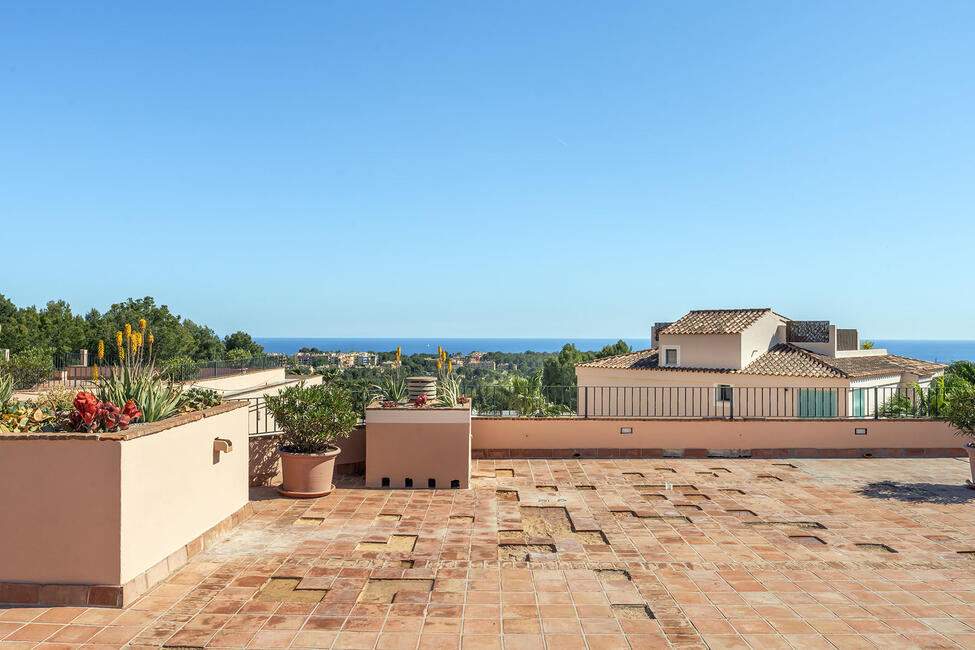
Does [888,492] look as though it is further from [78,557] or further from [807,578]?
[78,557]

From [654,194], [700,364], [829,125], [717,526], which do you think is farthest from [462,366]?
[700,364]

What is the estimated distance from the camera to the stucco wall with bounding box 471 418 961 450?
8.91 m

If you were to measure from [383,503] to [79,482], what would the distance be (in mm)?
3216

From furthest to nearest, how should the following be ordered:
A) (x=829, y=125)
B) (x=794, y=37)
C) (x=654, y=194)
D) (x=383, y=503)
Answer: (x=654, y=194), (x=829, y=125), (x=794, y=37), (x=383, y=503)

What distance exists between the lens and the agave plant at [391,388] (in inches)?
306

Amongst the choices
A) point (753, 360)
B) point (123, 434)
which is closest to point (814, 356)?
point (753, 360)

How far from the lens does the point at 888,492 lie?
22.2ft

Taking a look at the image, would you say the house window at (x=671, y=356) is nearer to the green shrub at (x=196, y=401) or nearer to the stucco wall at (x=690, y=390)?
the stucco wall at (x=690, y=390)

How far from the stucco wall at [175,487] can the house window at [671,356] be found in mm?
24951

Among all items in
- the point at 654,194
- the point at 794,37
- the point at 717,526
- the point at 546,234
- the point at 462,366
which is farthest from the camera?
the point at 546,234

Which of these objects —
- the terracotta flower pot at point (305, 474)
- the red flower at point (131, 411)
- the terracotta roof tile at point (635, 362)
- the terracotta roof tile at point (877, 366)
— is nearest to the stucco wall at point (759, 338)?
the terracotta roof tile at point (877, 366)

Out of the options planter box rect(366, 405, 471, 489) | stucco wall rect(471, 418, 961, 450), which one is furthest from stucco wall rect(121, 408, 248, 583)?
stucco wall rect(471, 418, 961, 450)

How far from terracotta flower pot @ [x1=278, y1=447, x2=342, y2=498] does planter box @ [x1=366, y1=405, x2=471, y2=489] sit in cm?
65

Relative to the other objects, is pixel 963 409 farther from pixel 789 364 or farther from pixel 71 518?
pixel 789 364
